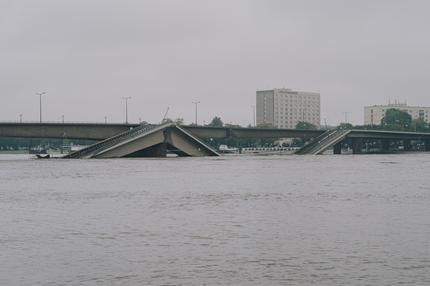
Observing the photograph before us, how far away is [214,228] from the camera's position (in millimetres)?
35594

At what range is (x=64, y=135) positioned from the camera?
13150 centimetres

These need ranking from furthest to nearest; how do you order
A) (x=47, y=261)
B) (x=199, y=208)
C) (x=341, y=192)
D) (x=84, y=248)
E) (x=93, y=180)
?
1. (x=93, y=180)
2. (x=341, y=192)
3. (x=199, y=208)
4. (x=84, y=248)
5. (x=47, y=261)

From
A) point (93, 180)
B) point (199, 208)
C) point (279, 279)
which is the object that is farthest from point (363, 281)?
point (93, 180)

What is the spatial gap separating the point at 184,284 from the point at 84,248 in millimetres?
7679

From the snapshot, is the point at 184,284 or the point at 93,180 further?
the point at 93,180

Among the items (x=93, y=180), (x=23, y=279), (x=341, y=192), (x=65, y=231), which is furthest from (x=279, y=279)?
(x=93, y=180)

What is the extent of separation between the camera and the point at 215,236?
108 feet

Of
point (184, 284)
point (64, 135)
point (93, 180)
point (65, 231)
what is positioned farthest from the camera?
point (64, 135)

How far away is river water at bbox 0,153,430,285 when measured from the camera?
2484 cm

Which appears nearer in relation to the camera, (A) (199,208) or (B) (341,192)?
(A) (199,208)

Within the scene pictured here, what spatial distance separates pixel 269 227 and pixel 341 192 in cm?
2169

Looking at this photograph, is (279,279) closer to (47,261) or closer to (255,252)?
(255,252)

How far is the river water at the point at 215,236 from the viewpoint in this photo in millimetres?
24844

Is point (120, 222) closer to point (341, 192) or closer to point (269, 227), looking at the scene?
point (269, 227)
